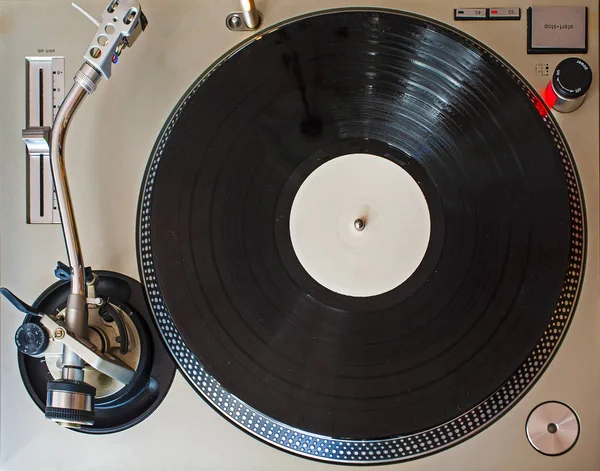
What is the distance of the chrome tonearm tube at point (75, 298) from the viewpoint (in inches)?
31.4

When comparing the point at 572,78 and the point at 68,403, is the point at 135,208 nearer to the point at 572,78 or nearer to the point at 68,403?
the point at 68,403

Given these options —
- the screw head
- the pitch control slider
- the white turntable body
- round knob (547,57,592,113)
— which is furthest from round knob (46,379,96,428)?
round knob (547,57,592,113)

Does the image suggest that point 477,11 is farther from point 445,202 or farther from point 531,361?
point 531,361

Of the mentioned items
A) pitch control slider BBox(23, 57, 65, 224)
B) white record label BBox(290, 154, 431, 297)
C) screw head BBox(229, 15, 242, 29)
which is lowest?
white record label BBox(290, 154, 431, 297)

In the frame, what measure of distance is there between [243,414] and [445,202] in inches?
17.3

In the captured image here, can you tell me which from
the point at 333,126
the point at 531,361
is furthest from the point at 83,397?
the point at 531,361

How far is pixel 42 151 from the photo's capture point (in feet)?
3.18

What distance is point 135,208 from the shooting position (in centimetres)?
97

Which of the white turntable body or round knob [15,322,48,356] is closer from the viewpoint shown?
round knob [15,322,48,356]

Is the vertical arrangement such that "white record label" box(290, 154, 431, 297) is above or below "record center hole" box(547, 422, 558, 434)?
above

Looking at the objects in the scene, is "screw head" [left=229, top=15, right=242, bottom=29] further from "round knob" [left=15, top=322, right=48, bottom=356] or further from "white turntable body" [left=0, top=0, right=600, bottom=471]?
"round knob" [left=15, top=322, right=48, bottom=356]

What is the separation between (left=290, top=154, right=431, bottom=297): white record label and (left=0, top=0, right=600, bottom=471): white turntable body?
0.27 meters

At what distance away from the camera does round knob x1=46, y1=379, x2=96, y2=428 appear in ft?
2.61

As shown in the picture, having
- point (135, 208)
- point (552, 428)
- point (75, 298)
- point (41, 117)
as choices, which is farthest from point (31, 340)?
point (552, 428)
